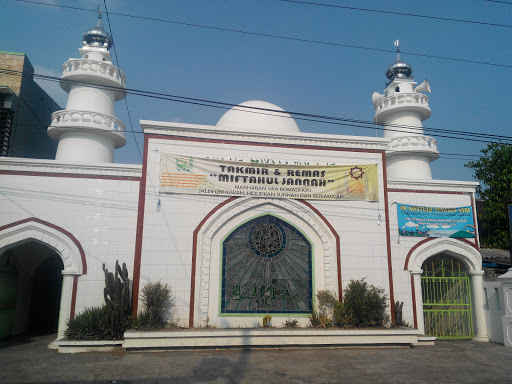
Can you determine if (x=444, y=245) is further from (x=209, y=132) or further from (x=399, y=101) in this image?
(x=209, y=132)

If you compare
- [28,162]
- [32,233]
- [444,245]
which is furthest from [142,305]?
[444,245]

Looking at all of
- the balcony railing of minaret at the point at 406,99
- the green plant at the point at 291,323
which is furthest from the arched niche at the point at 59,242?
the balcony railing of minaret at the point at 406,99

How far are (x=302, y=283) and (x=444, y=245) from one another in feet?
17.0

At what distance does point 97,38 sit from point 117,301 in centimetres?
1126

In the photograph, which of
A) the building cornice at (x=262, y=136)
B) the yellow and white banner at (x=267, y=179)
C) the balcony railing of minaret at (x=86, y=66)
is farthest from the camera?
the balcony railing of minaret at (x=86, y=66)

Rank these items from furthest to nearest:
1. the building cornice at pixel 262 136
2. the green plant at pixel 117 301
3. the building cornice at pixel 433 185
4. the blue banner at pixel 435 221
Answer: the building cornice at pixel 433 185, the blue banner at pixel 435 221, the building cornice at pixel 262 136, the green plant at pixel 117 301

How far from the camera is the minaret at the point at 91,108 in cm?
1435

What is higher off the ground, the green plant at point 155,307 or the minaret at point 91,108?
the minaret at point 91,108

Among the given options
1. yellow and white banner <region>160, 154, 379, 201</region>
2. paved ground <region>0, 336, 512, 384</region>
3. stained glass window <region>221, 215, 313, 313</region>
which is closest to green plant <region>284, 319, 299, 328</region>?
stained glass window <region>221, 215, 313, 313</region>

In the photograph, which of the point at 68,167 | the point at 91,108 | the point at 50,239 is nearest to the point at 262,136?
the point at 68,167

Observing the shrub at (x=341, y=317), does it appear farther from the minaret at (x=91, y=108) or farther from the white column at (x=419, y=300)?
the minaret at (x=91, y=108)

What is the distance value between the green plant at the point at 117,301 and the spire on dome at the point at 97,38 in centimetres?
1004

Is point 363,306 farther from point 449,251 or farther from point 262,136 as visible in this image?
point 262,136

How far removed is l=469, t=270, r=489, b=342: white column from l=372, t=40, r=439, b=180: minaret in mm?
4681
